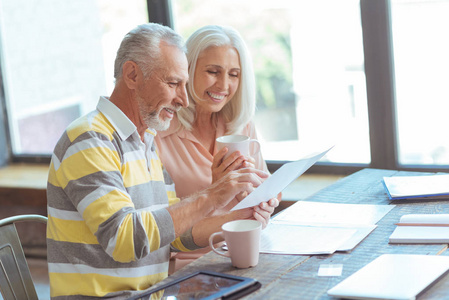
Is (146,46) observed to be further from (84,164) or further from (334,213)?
(334,213)

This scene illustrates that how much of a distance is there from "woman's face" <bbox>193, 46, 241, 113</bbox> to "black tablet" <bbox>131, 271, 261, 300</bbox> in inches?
37.0

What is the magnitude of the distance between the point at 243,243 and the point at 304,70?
1.73 metres

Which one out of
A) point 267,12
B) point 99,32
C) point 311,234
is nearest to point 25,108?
point 99,32

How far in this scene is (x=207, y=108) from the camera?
2268 mm

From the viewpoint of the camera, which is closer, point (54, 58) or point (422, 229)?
point (422, 229)

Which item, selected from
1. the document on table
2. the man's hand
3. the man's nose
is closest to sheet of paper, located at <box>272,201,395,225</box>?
the document on table

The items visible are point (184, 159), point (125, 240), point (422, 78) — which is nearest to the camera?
point (125, 240)

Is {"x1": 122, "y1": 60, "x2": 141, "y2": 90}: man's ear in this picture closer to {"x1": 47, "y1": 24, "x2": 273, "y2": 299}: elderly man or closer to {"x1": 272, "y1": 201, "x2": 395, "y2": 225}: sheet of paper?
{"x1": 47, "y1": 24, "x2": 273, "y2": 299}: elderly man

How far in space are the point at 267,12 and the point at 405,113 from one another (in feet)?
2.65

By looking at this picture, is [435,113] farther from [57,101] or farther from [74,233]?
[57,101]

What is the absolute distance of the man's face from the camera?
1779mm

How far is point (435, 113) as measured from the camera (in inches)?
112

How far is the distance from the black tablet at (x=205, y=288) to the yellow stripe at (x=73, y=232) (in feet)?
1.12

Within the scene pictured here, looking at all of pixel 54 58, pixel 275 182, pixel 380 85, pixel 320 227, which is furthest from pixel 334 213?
pixel 54 58
